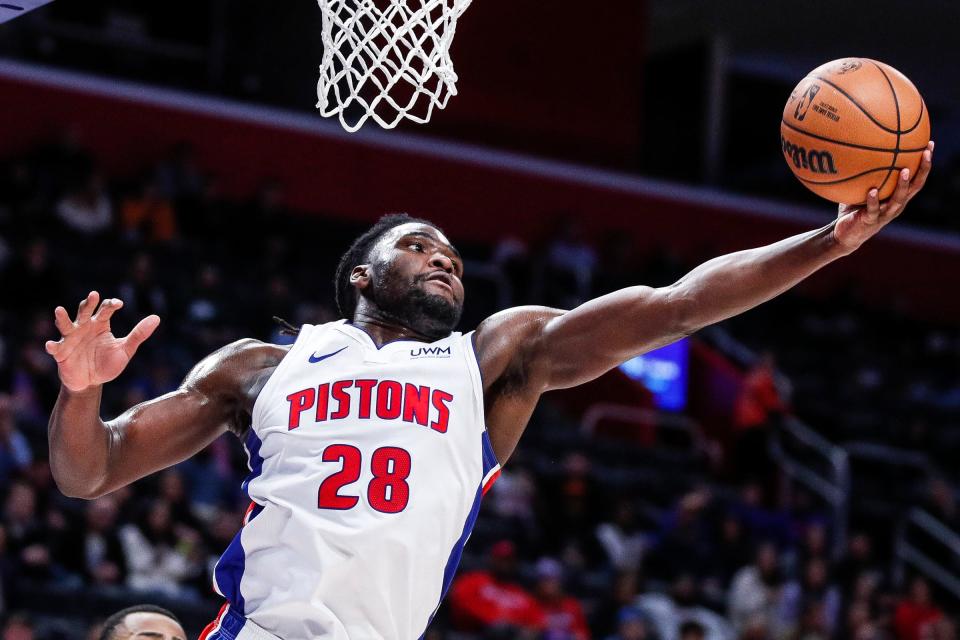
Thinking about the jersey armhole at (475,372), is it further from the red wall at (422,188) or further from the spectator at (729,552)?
the red wall at (422,188)

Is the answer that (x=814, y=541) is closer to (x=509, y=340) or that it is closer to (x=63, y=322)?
(x=509, y=340)

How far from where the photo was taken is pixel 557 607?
10.4m

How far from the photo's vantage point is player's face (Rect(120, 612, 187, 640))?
4.66 meters

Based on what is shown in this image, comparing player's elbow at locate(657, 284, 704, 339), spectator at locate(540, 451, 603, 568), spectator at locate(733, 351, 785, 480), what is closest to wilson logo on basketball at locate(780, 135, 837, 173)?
player's elbow at locate(657, 284, 704, 339)

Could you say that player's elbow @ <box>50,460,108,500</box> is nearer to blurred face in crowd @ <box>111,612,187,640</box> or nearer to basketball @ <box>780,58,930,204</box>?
blurred face in crowd @ <box>111,612,187,640</box>

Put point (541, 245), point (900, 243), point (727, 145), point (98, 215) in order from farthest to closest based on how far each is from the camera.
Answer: point (727, 145)
point (900, 243)
point (541, 245)
point (98, 215)

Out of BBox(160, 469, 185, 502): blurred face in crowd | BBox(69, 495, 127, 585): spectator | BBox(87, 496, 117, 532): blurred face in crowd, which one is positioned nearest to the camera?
BBox(69, 495, 127, 585): spectator

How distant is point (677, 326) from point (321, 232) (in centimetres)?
1204

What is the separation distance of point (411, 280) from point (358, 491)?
793 mm

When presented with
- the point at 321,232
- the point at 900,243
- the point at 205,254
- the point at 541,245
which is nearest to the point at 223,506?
the point at 205,254

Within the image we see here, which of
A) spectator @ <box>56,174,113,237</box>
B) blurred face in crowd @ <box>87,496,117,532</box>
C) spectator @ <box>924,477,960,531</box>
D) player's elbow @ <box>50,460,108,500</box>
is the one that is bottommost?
spectator @ <box>924,477,960,531</box>

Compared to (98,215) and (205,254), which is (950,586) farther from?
(98,215)

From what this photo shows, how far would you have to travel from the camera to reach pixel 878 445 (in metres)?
16.1

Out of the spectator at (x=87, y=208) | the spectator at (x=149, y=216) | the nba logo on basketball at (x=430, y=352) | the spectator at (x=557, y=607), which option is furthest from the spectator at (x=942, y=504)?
the nba logo on basketball at (x=430, y=352)
